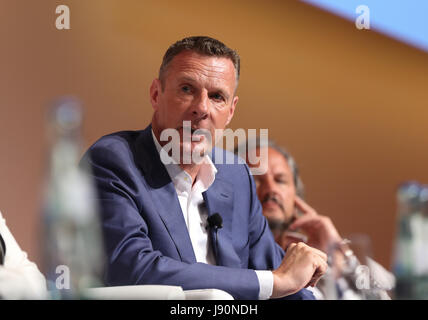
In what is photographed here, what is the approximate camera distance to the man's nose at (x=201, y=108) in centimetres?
230

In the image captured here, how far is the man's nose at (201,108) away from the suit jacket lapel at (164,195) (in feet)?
0.63

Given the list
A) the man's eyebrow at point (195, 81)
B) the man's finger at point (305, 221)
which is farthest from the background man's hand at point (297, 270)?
the man's finger at point (305, 221)

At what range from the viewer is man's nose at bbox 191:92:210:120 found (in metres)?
2.30

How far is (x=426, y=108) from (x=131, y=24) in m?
2.50

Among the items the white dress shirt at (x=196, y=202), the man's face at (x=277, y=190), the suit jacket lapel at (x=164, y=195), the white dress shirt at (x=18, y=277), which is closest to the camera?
the white dress shirt at (x=18, y=277)

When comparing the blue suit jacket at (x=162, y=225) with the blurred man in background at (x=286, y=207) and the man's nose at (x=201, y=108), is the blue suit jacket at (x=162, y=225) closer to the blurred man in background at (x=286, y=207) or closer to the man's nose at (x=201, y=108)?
the man's nose at (x=201, y=108)

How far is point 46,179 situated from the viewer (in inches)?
34.2

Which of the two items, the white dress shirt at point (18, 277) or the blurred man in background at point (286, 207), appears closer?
the white dress shirt at point (18, 277)

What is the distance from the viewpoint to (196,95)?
236 centimetres

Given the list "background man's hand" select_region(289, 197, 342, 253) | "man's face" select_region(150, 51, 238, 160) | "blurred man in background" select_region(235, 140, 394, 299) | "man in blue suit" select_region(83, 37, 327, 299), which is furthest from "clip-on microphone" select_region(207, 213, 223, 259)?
"background man's hand" select_region(289, 197, 342, 253)

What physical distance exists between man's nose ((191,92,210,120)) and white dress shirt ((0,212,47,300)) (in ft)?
2.54

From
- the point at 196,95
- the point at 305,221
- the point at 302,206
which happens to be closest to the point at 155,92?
the point at 196,95

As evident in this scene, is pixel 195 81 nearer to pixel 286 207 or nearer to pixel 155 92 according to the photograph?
pixel 155 92
